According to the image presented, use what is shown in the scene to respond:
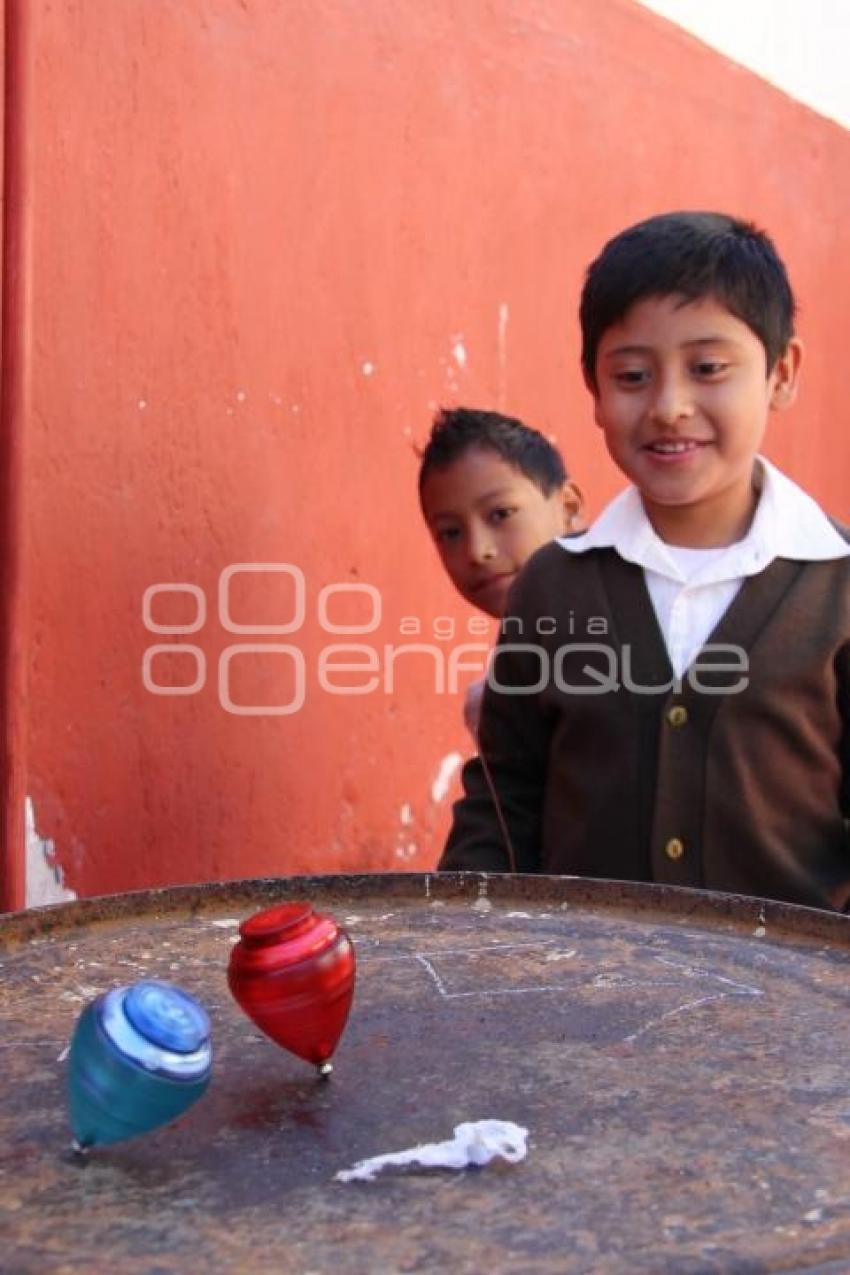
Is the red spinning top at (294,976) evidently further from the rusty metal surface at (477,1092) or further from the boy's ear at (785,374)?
the boy's ear at (785,374)

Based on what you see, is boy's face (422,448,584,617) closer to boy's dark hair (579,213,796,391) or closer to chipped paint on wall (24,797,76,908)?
boy's dark hair (579,213,796,391)

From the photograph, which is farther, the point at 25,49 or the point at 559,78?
the point at 559,78

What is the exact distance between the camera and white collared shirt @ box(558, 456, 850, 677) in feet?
6.08

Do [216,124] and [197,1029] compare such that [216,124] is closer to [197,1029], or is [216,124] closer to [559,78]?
[559,78]

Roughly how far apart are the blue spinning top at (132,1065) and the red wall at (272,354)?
1.31 meters

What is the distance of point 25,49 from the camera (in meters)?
1.99

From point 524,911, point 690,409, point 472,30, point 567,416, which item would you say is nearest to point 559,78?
point 472,30

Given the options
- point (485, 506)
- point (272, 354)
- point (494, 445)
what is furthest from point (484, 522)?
point (272, 354)

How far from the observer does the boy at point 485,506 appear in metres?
2.57

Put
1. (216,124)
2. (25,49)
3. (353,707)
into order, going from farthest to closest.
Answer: (353,707) → (216,124) → (25,49)

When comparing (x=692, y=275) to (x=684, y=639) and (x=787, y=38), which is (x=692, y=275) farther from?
(x=787, y=38)

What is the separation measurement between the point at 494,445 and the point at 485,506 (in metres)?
0.12

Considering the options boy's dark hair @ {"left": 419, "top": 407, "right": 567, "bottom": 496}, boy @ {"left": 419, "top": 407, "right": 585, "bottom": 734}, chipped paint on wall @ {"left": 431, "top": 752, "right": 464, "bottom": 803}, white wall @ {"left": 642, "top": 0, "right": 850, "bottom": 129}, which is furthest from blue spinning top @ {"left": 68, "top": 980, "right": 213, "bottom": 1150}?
white wall @ {"left": 642, "top": 0, "right": 850, "bottom": 129}

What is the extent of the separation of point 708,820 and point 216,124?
128 centimetres
